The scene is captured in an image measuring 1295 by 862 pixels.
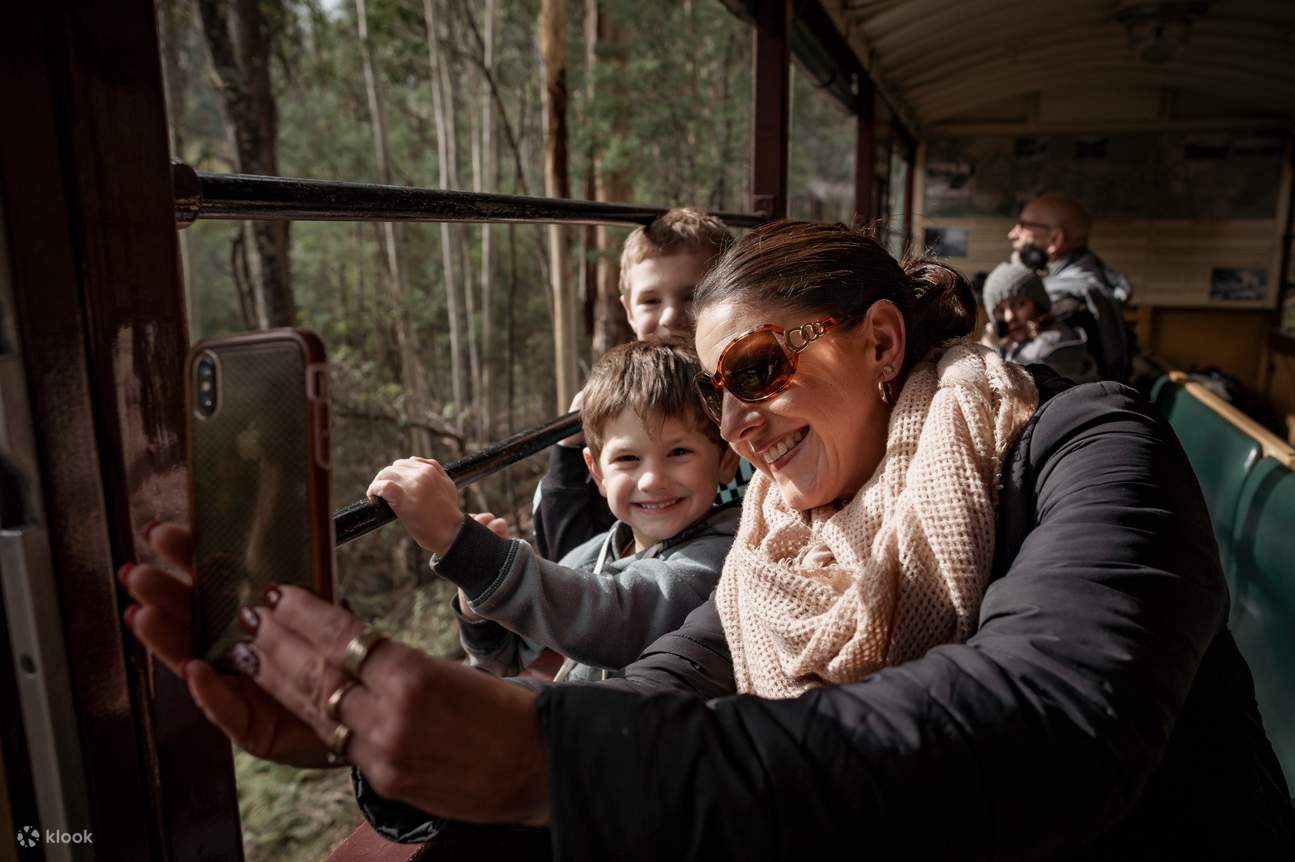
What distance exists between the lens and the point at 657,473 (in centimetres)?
165

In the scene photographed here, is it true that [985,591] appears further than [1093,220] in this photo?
No

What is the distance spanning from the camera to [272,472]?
0.75 meters

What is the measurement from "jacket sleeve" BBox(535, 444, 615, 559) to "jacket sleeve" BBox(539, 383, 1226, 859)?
1.32 meters

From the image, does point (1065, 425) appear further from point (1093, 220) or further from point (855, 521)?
point (1093, 220)

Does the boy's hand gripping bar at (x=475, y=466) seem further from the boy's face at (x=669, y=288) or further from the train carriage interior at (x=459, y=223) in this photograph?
the boy's face at (x=669, y=288)

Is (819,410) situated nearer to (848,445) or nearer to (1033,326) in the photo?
(848,445)

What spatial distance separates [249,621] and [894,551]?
69 cm

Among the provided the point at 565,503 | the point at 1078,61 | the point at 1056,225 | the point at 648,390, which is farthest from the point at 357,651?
the point at 1078,61

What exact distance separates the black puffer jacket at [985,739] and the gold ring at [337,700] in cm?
16

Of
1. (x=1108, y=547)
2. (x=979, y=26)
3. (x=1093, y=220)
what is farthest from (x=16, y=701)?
(x=1093, y=220)

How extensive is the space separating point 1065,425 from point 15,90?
3.63 feet

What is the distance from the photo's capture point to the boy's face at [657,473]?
5.43ft

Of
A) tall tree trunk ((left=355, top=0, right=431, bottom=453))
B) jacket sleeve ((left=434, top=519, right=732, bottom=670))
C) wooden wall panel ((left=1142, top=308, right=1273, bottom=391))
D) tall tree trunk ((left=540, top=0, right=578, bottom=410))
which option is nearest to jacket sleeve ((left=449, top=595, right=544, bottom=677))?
jacket sleeve ((left=434, top=519, right=732, bottom=670))

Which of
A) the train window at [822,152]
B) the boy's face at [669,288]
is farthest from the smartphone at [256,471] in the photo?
the train window at [822,152]
